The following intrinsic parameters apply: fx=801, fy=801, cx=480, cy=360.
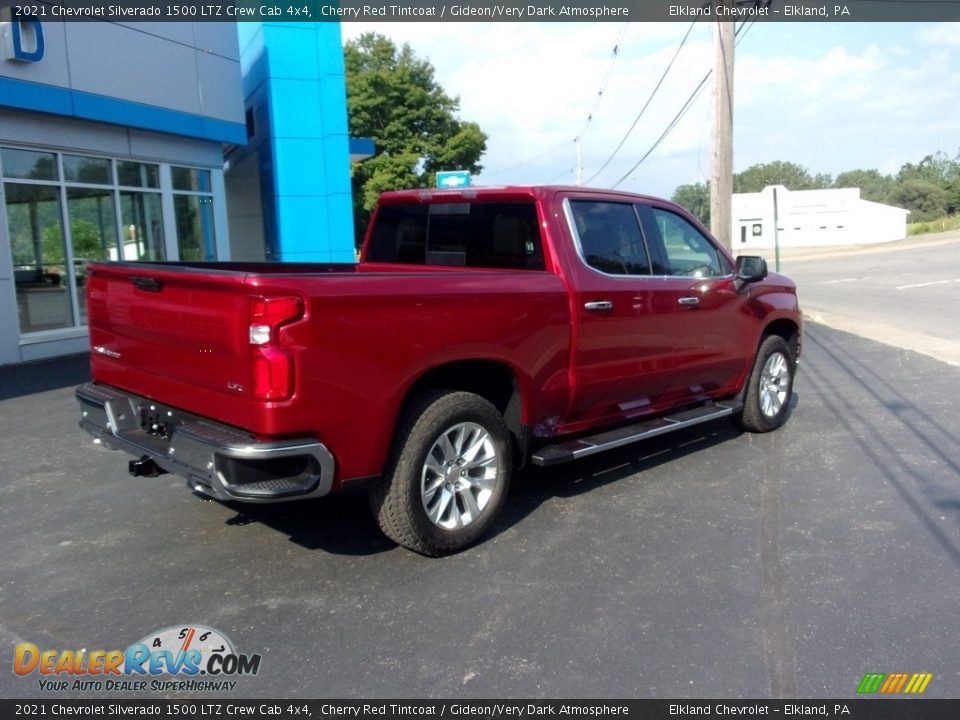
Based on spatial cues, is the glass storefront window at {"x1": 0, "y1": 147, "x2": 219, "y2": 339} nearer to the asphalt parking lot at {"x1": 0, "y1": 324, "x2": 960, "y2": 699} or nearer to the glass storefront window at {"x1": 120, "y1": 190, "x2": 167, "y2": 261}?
the glass storefront window at {"x1": 120, "y1": 190, "x2": 167, "y2": 261}

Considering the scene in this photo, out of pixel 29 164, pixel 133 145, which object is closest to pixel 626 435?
pixel 29 164

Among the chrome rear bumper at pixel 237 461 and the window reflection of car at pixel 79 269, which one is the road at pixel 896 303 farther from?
the window reflection of car at pixel 79 269

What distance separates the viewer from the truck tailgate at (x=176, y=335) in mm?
3445

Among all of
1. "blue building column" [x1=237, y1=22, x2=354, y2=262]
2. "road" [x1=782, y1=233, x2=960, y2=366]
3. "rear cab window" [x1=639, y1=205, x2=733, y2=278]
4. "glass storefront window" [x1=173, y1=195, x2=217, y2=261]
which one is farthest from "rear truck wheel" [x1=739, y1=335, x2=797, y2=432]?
"blue building column" [x1=237, y1=22, x2=354, y2=262]

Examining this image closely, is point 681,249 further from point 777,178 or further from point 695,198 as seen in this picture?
point 777,178

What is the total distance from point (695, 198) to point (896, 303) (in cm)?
5181

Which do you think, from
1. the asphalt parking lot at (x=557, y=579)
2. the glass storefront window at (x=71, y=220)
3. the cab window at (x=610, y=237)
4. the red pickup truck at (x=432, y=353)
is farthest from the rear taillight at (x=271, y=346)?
the glass storefront window at (x=71, y=220)

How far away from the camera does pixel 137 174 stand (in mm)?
13367

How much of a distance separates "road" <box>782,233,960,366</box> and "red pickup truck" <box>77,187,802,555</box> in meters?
6.15

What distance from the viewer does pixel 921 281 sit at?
2350cm

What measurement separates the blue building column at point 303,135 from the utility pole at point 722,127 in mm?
8454

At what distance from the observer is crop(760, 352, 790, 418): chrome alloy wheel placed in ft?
21.5

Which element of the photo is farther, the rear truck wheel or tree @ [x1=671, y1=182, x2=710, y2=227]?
tree @ [x1=671, y1=182, x2=710, y2=227]

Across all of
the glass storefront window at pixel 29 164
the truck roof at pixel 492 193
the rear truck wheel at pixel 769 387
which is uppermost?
the glass storefront window at pixel 29 164
